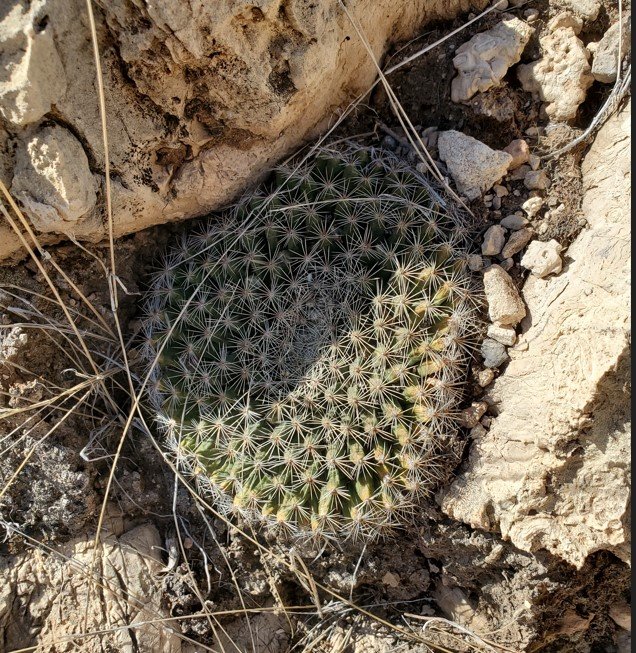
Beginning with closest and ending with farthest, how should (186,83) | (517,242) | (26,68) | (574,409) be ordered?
(26,68) → (574,409) → (186,83) → (517,242)

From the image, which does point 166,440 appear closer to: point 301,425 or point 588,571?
point 301,425

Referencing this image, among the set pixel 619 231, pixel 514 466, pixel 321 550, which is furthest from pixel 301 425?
pixel 619 231

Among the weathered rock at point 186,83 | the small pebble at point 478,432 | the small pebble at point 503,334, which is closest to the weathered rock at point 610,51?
the weathered rock at point 186,83

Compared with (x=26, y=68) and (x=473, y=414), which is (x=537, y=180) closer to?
(x=473, y=414)

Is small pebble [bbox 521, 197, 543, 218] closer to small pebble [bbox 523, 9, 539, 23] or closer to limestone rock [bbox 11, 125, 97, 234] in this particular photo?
small pebble [bbox 523, 9, 539, 23]

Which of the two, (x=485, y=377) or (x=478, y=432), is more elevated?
(x=485, y=377)

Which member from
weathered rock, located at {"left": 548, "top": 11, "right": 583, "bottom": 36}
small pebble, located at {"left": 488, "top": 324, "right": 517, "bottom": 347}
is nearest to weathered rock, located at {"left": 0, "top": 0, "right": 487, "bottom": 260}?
weathered rock, located at {"left": 548, "top": 11, "right": 583, "bottom": 36}

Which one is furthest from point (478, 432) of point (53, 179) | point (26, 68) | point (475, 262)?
point (26, 68)
